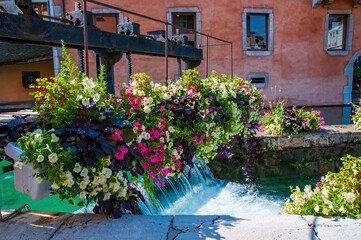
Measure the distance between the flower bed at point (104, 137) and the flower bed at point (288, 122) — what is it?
2.98m

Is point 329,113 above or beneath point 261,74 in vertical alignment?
beneath

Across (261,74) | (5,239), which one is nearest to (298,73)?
(261,74)

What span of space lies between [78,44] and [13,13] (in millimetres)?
716

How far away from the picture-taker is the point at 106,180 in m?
1.86

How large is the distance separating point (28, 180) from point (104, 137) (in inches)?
20.0

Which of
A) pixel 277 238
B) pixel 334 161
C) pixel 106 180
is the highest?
pixel 106 180

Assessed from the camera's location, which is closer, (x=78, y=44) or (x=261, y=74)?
(x=78, y=44)

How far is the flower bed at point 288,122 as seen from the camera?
17.3 ft

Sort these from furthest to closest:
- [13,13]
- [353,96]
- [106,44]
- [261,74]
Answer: [353,96] < [261,74] < [106,44] < [13,13]

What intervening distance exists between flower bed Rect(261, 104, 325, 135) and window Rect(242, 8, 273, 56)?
550 cm

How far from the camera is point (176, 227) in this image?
1.80m

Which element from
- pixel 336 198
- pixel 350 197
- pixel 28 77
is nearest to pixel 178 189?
pixel 336 198

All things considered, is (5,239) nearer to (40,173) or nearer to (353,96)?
(40,173)

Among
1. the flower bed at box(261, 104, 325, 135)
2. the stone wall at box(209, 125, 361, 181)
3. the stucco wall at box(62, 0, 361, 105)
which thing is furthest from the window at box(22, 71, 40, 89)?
the flower bed at box(261, 104, 325, 135)
